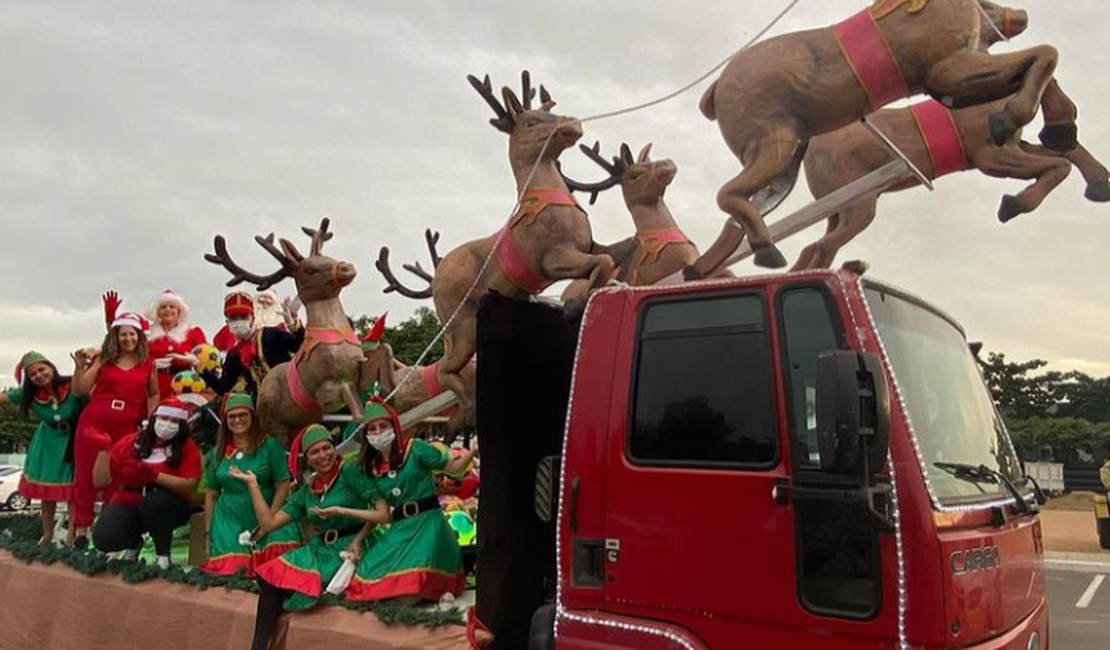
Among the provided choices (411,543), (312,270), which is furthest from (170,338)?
(411,543)

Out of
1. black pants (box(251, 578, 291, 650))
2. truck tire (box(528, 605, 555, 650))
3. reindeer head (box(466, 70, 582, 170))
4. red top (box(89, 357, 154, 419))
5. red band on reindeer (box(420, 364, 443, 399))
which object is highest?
reindeer head (box(466, 70, 582, 170))

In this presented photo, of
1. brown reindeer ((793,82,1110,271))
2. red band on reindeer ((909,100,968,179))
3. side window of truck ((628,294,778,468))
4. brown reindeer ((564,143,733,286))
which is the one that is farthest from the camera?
brown reindeer ((564,143,733,286))

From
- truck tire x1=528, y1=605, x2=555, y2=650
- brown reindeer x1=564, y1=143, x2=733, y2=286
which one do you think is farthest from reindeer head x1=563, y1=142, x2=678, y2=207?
truck tire x1=528, y1=605, x2=555, y2=650

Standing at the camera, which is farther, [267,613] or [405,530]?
[405,530]

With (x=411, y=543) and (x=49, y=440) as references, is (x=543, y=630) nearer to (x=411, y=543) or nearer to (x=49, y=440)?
(x=411, y=543)

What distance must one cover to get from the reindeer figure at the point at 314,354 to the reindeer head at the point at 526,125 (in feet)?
6.51

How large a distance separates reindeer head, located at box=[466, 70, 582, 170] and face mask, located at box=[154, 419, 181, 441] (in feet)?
10.1

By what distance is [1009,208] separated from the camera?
14.7 ft

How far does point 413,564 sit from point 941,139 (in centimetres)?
363

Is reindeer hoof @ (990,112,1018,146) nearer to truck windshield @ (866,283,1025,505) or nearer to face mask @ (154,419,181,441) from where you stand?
truck windshield @ (866,283,1025,505)

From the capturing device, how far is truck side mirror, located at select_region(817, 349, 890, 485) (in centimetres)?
231

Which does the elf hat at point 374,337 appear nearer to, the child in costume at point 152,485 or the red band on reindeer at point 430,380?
the red band on reindeer at point 430,380

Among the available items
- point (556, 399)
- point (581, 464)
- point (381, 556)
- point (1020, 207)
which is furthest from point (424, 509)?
point (1020, 207)

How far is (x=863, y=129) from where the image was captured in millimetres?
5027
